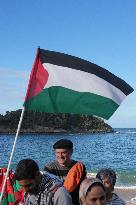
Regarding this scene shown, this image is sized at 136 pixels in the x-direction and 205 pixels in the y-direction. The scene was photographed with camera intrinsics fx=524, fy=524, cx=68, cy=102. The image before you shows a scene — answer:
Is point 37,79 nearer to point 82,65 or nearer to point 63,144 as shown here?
point 82,65

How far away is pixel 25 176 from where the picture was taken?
3.89 metres

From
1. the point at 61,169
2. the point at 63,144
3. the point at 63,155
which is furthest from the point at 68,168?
the point at 63,144

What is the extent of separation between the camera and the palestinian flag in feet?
18.3

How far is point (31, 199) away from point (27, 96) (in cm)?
153

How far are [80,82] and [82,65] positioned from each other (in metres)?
0.19

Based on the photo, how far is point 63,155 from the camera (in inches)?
217

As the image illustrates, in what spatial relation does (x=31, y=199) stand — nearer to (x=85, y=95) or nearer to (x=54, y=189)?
(x=54, y=189)

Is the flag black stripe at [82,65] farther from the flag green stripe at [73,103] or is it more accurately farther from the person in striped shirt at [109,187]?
the person in striped shirt at [109,187]

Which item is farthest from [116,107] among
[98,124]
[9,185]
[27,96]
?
[98,124]

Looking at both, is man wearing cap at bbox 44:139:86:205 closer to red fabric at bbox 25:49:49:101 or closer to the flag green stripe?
the flag green stripe

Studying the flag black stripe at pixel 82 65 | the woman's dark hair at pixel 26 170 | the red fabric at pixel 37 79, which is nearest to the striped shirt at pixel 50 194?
the woman's dark hair at pixel 26 170

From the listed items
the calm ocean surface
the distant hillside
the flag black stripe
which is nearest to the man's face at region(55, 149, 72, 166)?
the flag black stripe

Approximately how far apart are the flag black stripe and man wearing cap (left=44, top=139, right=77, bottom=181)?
2.72ft

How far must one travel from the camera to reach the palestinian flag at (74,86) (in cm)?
559
